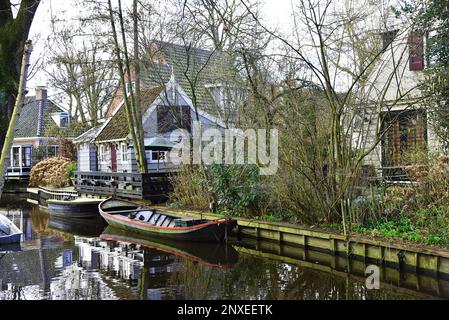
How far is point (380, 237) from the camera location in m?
10.6

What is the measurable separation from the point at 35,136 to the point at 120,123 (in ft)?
49.7

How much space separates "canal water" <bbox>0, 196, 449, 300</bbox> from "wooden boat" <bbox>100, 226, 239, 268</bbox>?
2 centimetres

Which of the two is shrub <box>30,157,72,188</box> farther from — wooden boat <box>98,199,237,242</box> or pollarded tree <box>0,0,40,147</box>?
pollarded tree <box>0,0,40,147</box>

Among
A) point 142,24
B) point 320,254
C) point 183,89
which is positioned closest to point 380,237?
point 320,254

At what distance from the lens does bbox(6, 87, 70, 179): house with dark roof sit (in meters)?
38.1

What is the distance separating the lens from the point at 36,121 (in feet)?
132

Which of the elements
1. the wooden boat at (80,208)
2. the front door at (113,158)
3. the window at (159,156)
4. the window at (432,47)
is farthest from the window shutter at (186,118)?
the window at (432,47)

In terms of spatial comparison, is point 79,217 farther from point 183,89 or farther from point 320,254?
point 320,254

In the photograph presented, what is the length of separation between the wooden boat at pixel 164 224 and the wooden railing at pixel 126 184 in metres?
1.74

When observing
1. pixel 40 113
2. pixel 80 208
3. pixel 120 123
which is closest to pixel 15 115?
pixel 80 208

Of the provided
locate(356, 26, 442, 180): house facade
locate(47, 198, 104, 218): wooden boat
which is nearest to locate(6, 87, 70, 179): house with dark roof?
locate(47, 198, 104, 218): wooden boat

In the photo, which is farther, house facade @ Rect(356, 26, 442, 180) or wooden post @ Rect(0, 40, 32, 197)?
house facade @ Rect(356, 26, 442, 180)

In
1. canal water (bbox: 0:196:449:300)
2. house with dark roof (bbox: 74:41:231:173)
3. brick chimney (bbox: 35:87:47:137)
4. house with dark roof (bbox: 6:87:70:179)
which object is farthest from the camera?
brick chimney (bbox: 35:87:47:137)

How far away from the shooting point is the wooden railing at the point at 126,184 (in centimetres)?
1970
